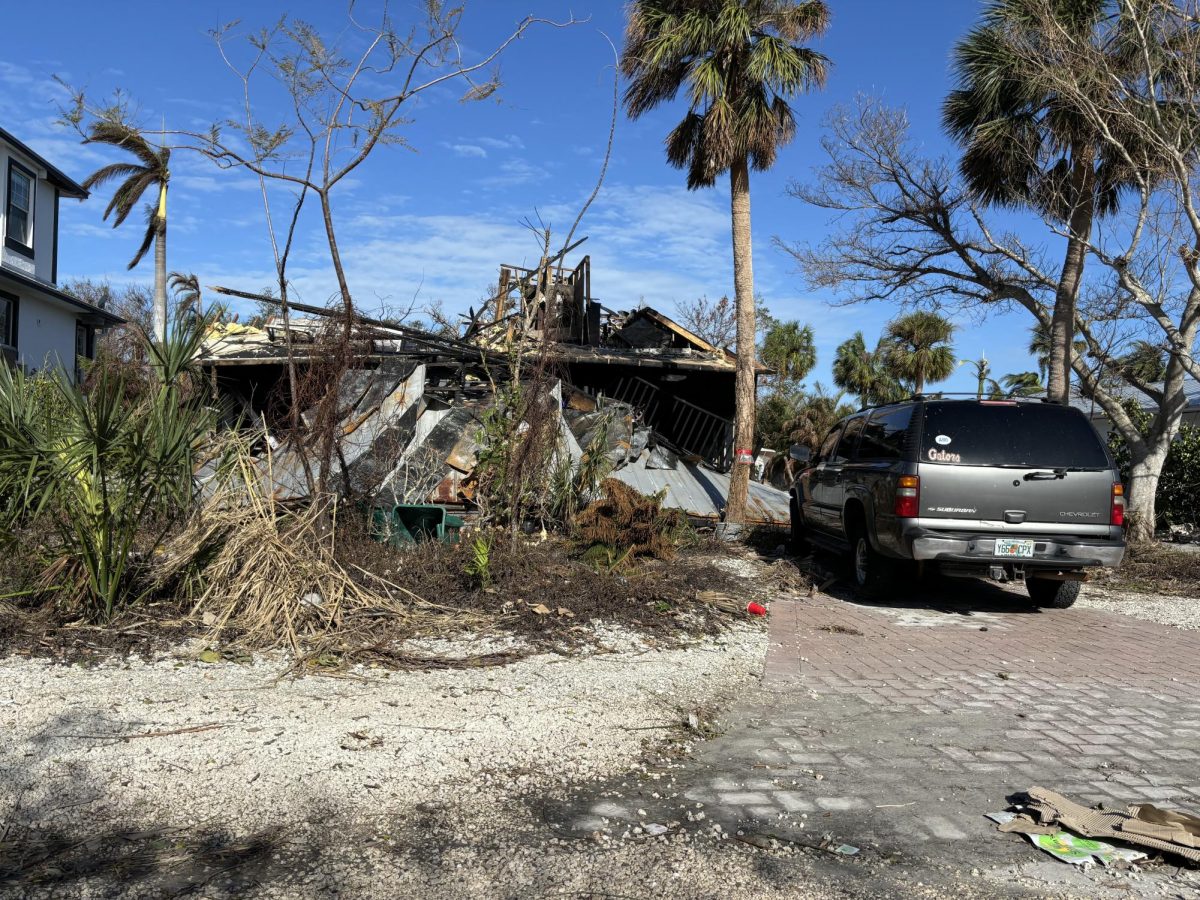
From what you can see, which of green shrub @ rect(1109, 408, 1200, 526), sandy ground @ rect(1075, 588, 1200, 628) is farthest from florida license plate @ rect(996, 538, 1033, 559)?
green shrub @ rect(1109, 408, 1200, 526)

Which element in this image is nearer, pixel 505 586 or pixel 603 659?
pixel 603 659

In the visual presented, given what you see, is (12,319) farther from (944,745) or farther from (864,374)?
(864,374)

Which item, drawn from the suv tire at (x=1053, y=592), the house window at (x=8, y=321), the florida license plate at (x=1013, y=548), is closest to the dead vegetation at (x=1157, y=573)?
the suv tire at (x=1053, y=592)

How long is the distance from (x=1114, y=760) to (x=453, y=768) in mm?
3323

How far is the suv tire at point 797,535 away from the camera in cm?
1262

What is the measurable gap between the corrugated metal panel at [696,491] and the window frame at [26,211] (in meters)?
17.4

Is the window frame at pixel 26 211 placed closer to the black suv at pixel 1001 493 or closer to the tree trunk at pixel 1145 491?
the black suv at pixel 1001 493

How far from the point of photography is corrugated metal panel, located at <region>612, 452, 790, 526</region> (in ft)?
49.0

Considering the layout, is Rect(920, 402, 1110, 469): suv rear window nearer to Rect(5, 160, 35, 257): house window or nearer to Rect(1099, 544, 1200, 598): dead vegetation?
Rect(1099, 544, 1200, 598): dead vegetation

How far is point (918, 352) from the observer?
3638 cm

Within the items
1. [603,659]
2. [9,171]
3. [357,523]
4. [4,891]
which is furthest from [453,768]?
[9,171]

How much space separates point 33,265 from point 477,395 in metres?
15.9

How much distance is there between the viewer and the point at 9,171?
22.8 meters

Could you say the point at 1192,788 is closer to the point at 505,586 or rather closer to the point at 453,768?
the point at 453,768
